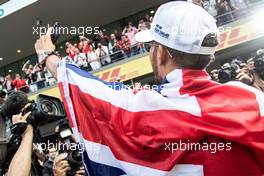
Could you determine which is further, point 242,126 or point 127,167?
point 127,167

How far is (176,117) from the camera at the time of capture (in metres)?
1.41

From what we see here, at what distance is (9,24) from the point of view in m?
14.9

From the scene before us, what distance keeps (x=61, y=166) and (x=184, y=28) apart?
1.11 metres

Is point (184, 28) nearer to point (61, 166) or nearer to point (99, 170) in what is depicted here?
point (99, 170)

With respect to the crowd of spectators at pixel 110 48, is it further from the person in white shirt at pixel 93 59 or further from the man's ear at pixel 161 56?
the man's ear at pixel 161 56

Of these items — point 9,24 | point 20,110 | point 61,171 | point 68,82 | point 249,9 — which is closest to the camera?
point 68,82

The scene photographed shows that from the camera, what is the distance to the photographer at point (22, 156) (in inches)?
73.9

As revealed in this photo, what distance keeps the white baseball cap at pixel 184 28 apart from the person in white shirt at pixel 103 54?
1023 centimetres

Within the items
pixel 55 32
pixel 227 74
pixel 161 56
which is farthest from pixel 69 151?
pixel 227 74

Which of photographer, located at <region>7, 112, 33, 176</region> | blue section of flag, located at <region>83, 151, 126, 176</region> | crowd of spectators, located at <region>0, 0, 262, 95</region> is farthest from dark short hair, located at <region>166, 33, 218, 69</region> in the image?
crowd of spectators, located at <region>0, 0, 262, 95</region>

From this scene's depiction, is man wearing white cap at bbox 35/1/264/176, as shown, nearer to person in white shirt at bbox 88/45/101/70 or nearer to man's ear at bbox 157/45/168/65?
man's ear at bbox 157/45/168/65

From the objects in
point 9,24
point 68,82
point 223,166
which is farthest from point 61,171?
point 9,24

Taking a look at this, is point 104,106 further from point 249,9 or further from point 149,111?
point 249,9

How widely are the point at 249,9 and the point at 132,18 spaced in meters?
6.41
